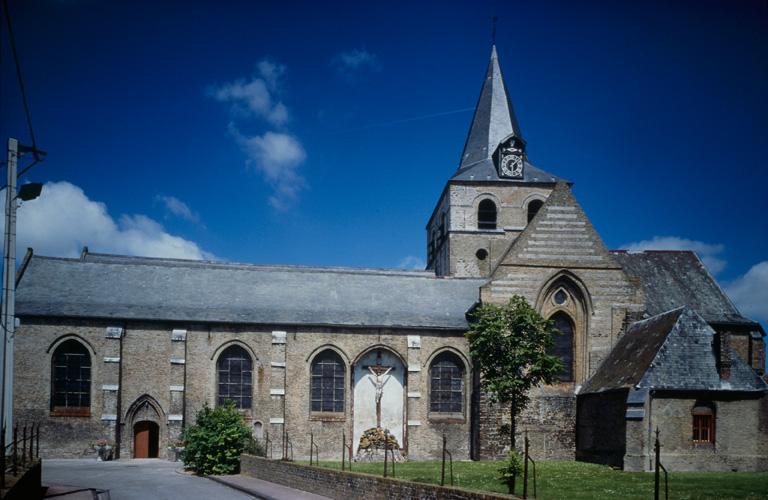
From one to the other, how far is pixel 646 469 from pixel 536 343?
5828 mm

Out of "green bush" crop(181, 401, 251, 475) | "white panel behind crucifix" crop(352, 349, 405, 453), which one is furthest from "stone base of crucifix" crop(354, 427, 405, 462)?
"green bush" crop(181, 401, 251, 475)

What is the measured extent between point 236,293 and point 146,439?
7968 mm

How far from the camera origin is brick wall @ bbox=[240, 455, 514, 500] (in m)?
15.1

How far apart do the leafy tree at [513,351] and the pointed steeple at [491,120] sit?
779 inches

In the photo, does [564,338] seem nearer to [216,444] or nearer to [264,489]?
[216,444]

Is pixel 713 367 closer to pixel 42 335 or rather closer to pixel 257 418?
pixel 257 418

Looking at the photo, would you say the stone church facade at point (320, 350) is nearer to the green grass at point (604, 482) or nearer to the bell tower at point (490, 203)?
the green grass at point (604, 482)

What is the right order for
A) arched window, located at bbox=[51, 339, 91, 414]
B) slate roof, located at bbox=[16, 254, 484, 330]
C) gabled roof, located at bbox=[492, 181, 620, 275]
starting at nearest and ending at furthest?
arched window, located at bbox=[51, 339, 91, 414], gabled roof, located at bbox=[492, 181, 620, 275], slate roof, located at bbox=[16, 254, 484, 330]

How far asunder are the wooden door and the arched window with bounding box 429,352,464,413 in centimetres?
1314

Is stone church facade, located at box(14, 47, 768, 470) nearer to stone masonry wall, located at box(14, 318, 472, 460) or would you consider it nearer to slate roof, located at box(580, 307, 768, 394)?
stone masonry wall, located at box(14, 318, 472, 460)

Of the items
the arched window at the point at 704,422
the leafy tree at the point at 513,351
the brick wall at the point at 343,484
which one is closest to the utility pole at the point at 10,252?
the brick wall at the point at 343,484

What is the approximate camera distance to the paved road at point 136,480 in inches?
809

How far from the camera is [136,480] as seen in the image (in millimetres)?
23969

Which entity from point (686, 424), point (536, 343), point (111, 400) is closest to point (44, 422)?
point (111, 400)
